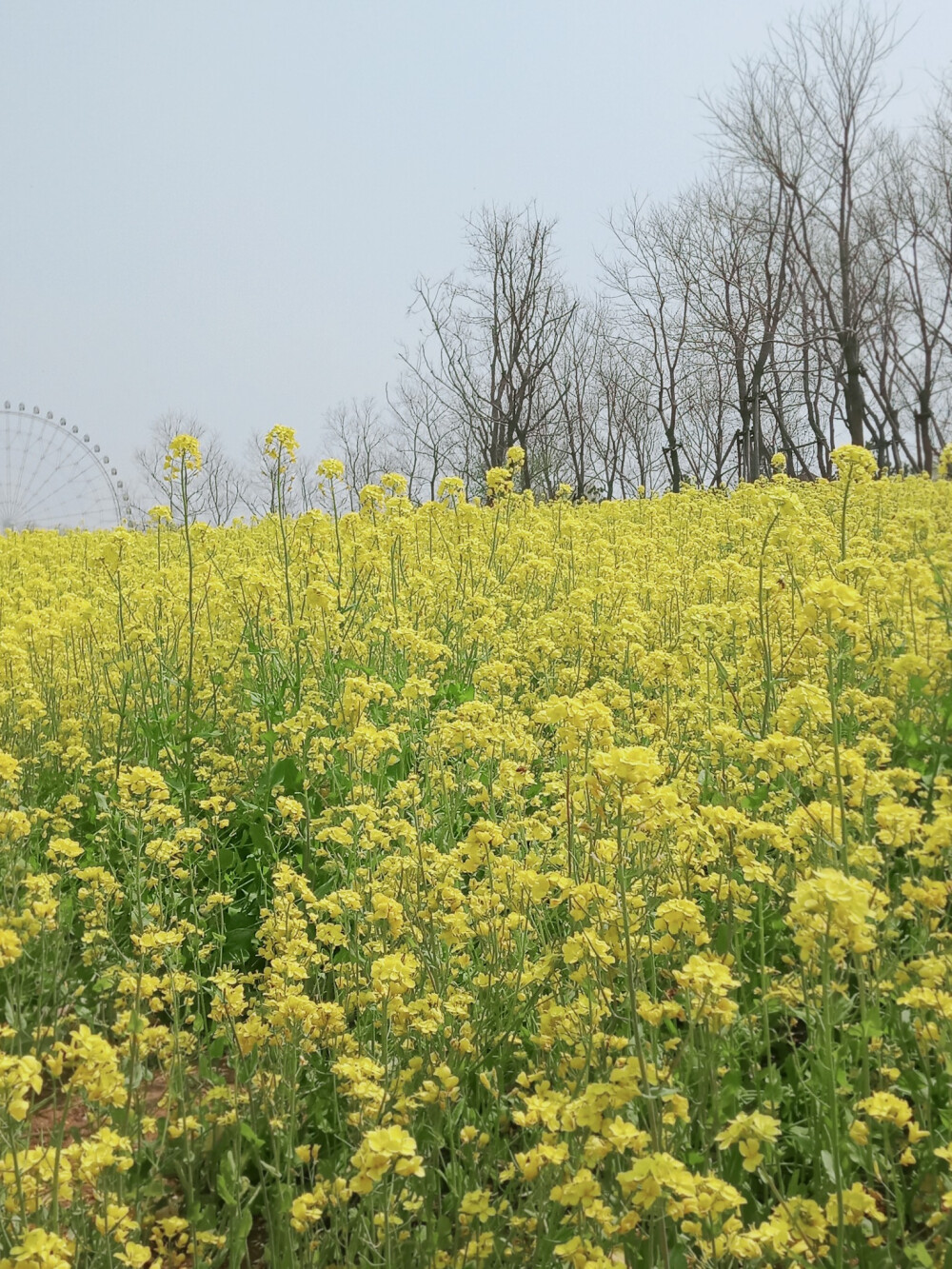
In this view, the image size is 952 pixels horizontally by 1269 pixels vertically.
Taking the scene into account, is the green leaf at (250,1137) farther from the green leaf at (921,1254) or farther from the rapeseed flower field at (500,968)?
the green leaf at (921,1254)

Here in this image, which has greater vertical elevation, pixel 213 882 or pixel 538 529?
pixel 538 529

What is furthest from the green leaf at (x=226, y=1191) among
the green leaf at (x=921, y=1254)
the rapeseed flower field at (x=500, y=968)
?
the green leaf at (x=921, y=1254)

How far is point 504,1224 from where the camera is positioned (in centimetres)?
184

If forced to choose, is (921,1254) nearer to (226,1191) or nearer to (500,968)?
(500,968)

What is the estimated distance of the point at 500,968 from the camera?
7.77ft

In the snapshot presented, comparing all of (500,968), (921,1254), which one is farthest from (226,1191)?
(921,1254)

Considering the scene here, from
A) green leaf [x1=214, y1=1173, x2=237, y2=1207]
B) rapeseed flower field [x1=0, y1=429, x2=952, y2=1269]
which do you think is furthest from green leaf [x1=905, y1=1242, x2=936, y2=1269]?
green leaf [x1=214, y1=1173, x2=237, y2=1207]

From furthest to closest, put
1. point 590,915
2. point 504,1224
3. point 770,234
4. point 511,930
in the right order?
1. point 770,234
2. point 511,930
3. point 590,915
4. point 504,1224

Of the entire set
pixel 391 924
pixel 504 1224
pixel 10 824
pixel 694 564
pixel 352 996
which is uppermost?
pixel 694 564

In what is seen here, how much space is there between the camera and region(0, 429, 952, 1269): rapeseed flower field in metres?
1.63

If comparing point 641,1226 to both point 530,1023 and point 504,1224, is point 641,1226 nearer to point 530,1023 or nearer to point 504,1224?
point 504,1224

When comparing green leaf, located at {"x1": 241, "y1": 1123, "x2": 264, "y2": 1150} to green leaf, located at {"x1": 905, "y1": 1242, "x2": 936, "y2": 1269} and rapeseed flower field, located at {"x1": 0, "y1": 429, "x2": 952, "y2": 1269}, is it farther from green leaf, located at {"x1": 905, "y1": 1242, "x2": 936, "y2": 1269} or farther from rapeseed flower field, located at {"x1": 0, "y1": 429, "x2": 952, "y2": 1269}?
green leaf, located at {"x1": 905, "y1": 1242, "x2": 936, "y2": 1269}

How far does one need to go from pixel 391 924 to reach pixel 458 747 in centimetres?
78

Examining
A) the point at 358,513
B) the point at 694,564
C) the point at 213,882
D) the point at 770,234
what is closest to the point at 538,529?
the point at 694,564
